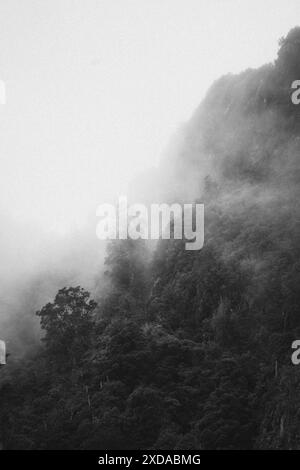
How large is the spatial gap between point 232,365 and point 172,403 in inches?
285

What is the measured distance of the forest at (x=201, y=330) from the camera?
39.5 m

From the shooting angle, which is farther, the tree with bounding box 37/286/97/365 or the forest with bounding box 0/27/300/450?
the tree with bounding box 37/286/97/365

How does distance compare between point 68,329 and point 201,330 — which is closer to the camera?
point 201,330

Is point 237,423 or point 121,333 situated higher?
point 121,333

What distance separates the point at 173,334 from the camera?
173ft

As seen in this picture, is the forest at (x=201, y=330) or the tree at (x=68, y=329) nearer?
the forest at (x=201, y=330)

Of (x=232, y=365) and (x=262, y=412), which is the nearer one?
(x=262, y=412)

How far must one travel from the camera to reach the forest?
3947 centimetres

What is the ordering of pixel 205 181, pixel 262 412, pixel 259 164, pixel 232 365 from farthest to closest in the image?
1. pixel 205 181
2. pixel 259 164
3. pixel 232 365
4. pixel 262 412

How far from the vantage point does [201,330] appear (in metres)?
53.1

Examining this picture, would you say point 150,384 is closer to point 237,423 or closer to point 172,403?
point 172,403
